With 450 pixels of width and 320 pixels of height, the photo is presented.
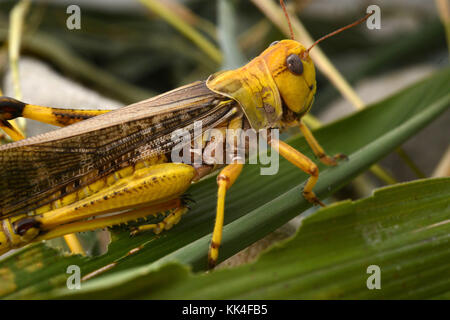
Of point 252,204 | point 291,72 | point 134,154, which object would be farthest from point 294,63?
point 134,154

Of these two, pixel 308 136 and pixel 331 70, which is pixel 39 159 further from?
pixel 331 70

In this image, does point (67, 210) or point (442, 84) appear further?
point (442, 84)

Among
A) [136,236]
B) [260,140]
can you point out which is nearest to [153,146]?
[136,236]

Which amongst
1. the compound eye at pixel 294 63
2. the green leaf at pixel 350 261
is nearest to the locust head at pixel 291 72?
the compound eye at pixel 294 63

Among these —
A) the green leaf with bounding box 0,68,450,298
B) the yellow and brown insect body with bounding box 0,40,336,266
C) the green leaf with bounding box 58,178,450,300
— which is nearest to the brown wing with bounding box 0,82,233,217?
the yellow and brown insect body with bounding box 0,40,336,266

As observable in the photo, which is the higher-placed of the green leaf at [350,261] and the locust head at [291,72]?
the locust head at [291,72]

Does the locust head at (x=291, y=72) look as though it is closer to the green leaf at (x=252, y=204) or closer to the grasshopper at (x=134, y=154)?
the grasshopper at (x=134, y=154)
